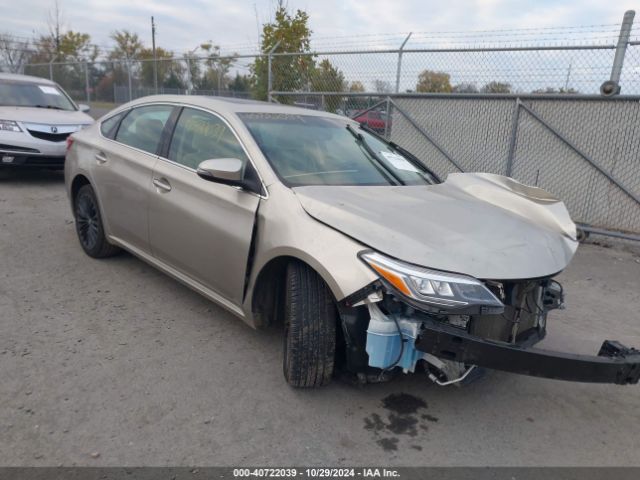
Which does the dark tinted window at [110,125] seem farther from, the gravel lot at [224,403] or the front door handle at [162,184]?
the gravel lot at [224,403]

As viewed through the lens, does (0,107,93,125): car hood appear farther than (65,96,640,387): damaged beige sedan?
Yes

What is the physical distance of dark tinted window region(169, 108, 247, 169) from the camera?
3459mm

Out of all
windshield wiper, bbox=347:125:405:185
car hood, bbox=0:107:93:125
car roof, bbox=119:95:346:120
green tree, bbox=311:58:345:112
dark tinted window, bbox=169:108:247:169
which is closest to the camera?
dark tinted window, bbox=169:108:247:169

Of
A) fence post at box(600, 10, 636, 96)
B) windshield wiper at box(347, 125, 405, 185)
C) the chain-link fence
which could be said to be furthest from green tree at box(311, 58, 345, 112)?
windshield wiper at box(347, 125, 405, 185)

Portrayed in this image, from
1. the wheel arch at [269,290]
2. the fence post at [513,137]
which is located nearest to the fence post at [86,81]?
the fence post at [513,137]

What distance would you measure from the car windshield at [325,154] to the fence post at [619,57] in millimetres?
3858

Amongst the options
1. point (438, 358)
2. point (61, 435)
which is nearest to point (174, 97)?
point (61, 435)

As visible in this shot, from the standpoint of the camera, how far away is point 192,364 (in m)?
3.19

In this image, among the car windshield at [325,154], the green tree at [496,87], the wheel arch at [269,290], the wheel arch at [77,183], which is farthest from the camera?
the green tree at [496,87]

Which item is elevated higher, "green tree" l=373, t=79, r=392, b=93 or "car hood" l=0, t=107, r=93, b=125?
"green tree" l=373, t=79, r=392, b=93

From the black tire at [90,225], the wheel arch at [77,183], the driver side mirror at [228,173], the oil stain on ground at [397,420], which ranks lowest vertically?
the oil stain on ground at [397,420]

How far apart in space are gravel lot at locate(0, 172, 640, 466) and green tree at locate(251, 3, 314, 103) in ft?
23.2

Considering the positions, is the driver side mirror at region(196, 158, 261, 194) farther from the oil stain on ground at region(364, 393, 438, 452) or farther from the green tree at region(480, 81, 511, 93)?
the green tree at region(480, 81, 511, 93)

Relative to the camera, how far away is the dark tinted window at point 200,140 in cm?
346
